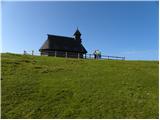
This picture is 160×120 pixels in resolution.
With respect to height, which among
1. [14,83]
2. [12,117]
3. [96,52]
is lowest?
[12,117]

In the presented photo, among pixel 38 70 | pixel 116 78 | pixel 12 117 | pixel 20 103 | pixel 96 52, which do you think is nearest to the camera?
pixel 12 117

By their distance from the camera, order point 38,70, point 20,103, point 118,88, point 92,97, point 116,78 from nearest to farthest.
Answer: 1. point 20,103
2. point 92,97
3. point 118,88
4. point 116,78
5. point 38,70

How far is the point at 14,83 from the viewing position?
2297 centimetres

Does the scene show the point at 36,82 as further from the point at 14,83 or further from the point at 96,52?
the point at 96,52

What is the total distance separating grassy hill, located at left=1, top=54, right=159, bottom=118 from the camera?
1783 centimetres

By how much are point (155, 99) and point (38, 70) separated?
38.7ft

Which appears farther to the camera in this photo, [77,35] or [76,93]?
[77,35]

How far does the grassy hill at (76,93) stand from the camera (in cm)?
1783

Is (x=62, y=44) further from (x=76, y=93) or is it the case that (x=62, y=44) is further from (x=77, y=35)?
(x=76, y=93)

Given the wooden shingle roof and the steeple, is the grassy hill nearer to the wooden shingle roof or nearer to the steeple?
the wooden shingle roof

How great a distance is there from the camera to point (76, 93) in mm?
21250

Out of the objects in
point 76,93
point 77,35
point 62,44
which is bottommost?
point 76,93

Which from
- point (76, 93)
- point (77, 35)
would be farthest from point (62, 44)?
point (76, 93)

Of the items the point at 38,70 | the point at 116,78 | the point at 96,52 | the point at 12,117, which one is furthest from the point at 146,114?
the point at 96,52
